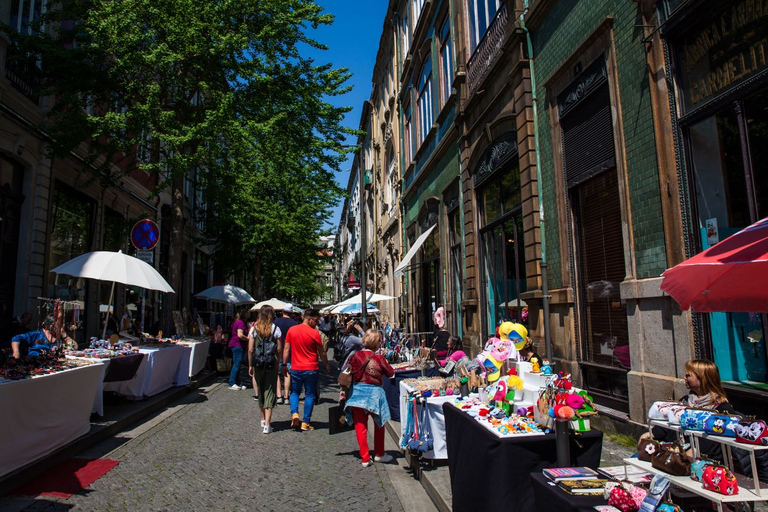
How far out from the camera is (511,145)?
11.1 metres

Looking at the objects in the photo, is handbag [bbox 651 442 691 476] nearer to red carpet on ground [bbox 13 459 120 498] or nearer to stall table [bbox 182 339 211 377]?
red carpet on ground [bbox 13 459 120 498]

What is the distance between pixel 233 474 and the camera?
5.96m

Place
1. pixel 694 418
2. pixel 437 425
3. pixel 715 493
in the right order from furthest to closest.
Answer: pixel 437 425 < pixel 694 418 < pixel 715 493

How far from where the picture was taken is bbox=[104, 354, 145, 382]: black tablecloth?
8781mm

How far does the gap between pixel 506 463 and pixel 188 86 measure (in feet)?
44.6

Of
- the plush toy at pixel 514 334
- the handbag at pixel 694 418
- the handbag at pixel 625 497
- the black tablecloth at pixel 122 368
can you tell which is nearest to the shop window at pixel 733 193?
the plush toy at pixel 514 334

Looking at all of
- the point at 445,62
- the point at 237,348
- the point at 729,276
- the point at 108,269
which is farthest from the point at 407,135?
the point at 729,276

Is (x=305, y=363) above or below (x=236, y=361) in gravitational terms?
above

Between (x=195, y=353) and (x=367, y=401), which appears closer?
(x=367, y=401)

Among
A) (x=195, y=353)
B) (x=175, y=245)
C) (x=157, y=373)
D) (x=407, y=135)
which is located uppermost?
(x=407, y=135)

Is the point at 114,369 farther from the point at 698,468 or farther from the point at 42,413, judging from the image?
the point at 698,468

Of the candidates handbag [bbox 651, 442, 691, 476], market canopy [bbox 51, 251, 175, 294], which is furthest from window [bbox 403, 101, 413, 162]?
handbag [bbox 651, 442, 691, 476]

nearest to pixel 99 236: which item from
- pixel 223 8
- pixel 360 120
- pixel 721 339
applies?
pixel 223 8

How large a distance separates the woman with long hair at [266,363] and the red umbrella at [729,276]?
20.5 feet
